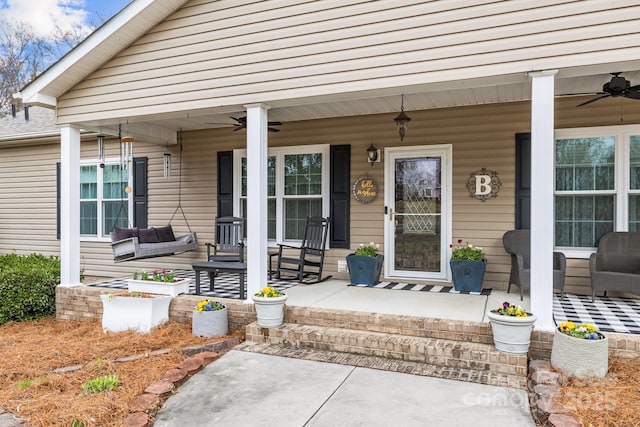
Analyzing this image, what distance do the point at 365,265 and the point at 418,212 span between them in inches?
41.2

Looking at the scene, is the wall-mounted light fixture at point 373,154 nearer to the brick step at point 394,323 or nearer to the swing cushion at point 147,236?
the brick step at point 394,323

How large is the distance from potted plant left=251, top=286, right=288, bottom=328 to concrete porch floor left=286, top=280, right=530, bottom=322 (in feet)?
1.01

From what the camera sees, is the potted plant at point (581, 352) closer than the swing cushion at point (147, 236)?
Yes

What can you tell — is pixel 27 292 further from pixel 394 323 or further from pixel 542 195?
pixel 542 195

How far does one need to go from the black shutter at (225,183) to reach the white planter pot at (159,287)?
2.11m

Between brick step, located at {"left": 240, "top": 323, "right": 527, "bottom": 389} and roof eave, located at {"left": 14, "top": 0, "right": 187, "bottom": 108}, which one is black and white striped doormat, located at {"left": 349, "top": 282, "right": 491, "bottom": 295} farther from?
roof eave, located at {"left": 14, "top": 0, "right": 187, "bottom": 108}

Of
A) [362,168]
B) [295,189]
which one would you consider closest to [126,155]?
[295,189]

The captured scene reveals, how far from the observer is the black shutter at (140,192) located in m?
7.70

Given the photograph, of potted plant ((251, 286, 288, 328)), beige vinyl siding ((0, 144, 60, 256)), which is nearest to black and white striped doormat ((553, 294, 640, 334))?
potted plant ((251, 286, 288, 328))

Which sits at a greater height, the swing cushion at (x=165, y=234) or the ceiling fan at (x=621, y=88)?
the ceiling fan at (x=621, y=88)

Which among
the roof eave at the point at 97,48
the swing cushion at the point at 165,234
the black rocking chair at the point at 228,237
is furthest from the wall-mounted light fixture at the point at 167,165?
the roof eave at the point at 97,48

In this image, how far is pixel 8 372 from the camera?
3.72 metres

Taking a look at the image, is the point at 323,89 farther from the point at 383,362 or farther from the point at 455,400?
the point at 455,400

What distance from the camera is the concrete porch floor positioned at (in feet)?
13.6
